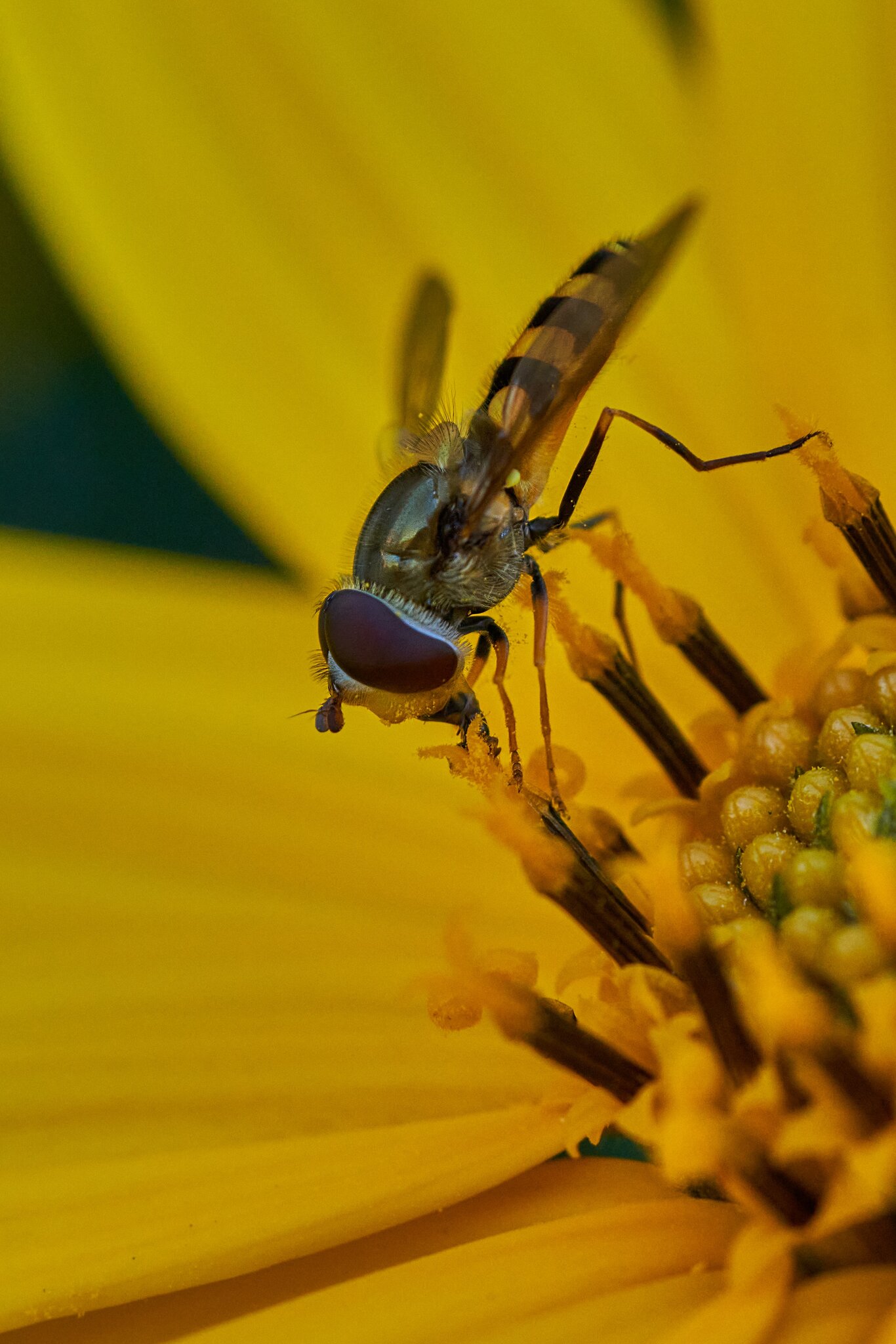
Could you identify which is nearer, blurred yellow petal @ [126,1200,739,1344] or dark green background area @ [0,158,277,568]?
blurred yellow petal @ [126,1200,739,1344]

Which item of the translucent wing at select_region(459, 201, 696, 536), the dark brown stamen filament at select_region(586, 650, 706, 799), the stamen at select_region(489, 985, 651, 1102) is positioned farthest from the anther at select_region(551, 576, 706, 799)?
the stamen at select_region(489, 985, 651, 1102)

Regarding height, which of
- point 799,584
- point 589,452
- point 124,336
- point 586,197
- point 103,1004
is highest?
point 586,197

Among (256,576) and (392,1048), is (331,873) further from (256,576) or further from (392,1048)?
(256,576)

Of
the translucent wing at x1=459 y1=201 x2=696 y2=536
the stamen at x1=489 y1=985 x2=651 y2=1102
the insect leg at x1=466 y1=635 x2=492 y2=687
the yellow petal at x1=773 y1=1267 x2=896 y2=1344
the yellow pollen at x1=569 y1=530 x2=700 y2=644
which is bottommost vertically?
the yellow petal at x1=773 y1=1267 x2=896 y2=1344

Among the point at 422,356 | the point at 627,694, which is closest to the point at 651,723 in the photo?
the point at 627,694

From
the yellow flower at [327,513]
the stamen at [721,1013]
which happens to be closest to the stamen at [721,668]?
the yellow flower at [327,513]

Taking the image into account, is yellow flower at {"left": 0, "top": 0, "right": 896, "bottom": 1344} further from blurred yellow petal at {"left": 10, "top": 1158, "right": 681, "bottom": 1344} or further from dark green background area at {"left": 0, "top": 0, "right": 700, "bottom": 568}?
dark green background area at {"left": 0, "top": 0, "right": 700, "bottom": 568}

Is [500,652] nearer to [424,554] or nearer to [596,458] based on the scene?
[424,554]

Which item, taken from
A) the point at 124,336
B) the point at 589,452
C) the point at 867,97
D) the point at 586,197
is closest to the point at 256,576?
the point at 124,336
